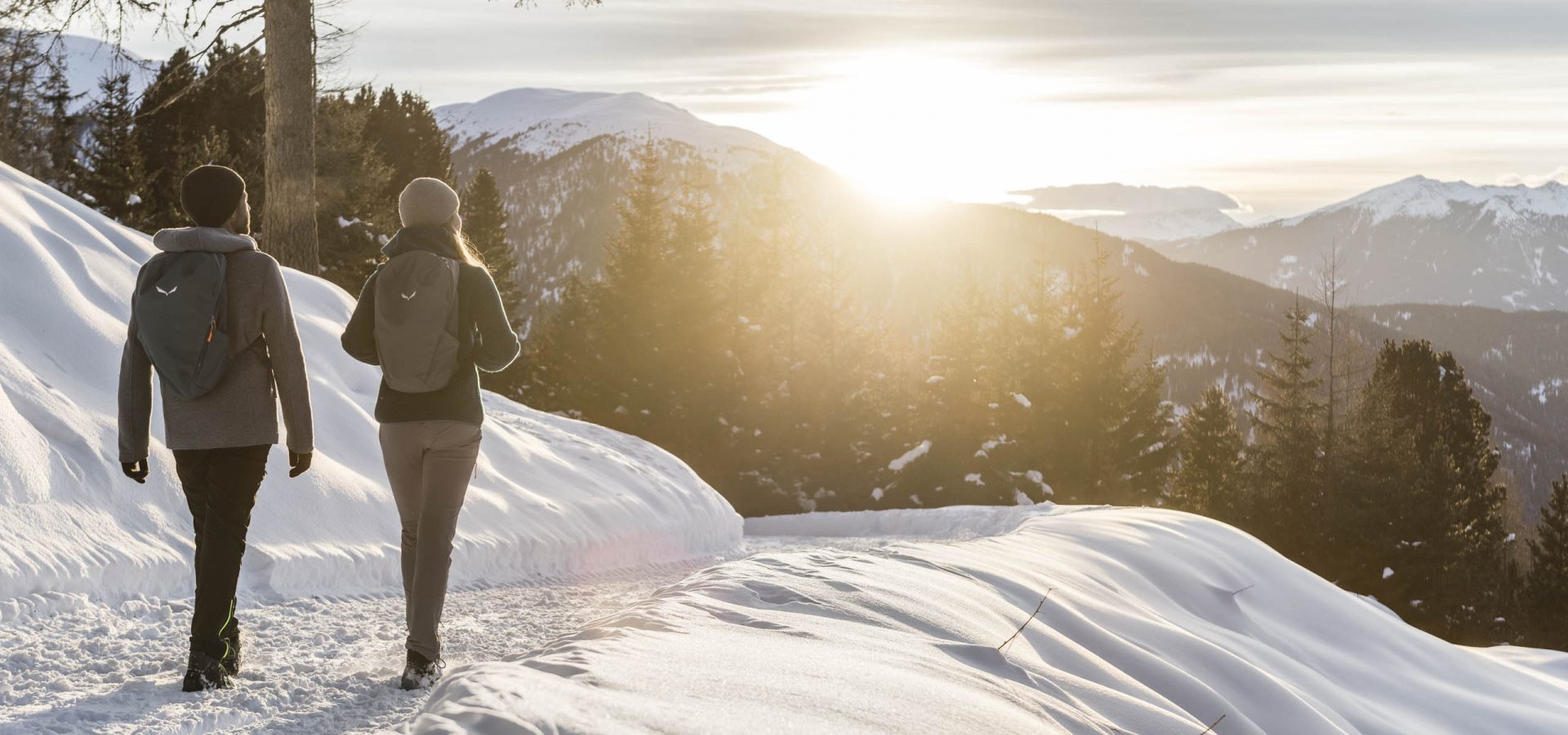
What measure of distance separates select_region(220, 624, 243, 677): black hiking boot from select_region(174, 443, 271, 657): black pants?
0.04 meters

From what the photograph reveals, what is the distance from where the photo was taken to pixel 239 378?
4.00 metres

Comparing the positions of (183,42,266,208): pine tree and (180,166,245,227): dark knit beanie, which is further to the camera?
(183,42,266,208): pine tree

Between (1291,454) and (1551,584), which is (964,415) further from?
(1551,584)

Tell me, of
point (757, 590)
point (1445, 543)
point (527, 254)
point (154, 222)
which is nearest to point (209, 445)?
point (757, 590)

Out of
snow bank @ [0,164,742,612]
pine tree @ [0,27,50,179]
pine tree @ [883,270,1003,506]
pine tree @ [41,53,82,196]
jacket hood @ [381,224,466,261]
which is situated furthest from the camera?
pine tree @ [41,53,82,196]

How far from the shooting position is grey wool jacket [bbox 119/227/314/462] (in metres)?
3.91

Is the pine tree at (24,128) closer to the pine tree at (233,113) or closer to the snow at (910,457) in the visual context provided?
the pine tree at (233,113)

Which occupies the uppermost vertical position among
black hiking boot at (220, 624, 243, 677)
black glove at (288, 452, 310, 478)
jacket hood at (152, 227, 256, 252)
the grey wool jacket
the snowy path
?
jacket hood at (152, 227, 256, 252)

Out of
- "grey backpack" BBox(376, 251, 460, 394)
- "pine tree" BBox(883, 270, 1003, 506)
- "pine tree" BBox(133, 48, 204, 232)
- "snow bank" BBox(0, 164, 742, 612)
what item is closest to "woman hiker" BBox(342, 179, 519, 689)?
"grey backpack" BBox(376, 251, 460, 394)

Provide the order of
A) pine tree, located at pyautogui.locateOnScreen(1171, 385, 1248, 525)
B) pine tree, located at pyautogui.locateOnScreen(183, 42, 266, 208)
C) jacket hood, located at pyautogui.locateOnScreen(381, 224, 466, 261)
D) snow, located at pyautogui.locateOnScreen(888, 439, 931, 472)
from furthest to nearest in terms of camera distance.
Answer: pine tree, located at pyautogui.locateOnScreen(1171, 385, 1248, 525) < pine tree, located at pyautogui.locateOnScreen(183, 42, 266, 208) < snow, located at pyautogui.locateOnScreen(888, 439, 931, 472) < jacket hood, located at pyautogui.locateOnScreen(381, 224, 466, 261)

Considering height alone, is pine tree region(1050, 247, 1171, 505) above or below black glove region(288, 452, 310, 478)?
below

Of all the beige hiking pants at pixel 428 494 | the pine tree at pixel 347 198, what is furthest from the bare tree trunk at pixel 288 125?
the pine tree at pixel 347 198

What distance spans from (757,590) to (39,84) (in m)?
32.3

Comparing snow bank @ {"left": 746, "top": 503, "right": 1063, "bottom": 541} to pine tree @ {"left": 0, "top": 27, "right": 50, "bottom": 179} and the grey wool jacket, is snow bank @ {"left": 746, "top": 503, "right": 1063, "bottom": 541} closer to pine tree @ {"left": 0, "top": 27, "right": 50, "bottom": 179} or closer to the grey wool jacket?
the grey wool jacket
